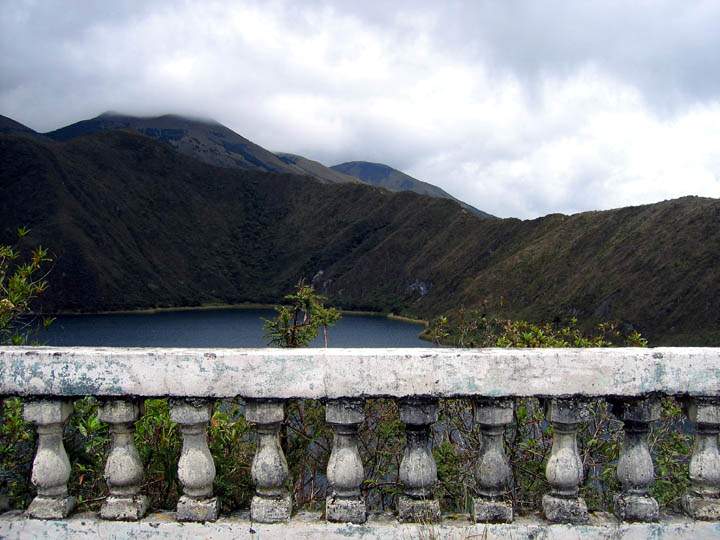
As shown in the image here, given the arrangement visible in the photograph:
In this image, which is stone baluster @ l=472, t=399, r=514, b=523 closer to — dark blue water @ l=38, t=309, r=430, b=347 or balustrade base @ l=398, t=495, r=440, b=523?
balustrade base @ l=398, t=495, r=440, b=523

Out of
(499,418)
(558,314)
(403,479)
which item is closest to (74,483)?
(403,479)

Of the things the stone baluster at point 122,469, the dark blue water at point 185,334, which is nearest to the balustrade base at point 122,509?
the stone baluster at point 122,469

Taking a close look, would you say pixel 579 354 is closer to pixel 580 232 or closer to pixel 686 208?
pixel 686 208

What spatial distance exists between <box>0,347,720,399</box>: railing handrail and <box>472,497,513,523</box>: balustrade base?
449 mm

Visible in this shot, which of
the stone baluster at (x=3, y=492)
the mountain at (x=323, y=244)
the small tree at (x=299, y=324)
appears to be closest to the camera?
the stone baluster at (x=3, y=492)

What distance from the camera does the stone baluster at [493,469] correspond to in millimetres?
2633

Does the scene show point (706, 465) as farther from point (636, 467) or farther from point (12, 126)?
point (12, 126)

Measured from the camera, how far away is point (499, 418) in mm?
2662

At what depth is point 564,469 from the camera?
8.70 ft

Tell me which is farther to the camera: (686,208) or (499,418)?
(686,208)

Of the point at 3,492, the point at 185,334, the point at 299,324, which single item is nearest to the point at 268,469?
the point at 3,492

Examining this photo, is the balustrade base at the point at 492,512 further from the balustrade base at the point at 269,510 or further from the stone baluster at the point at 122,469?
the stone baluster at the point at 122,469

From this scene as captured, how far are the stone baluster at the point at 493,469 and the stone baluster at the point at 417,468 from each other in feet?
0.60

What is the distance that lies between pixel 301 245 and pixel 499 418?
15128 centimetres
